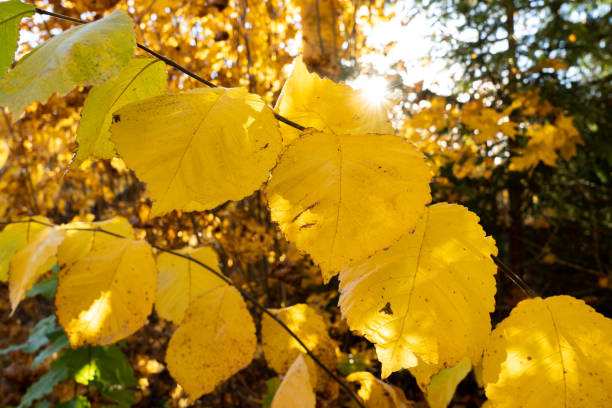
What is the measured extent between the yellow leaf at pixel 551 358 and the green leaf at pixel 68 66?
0.51m

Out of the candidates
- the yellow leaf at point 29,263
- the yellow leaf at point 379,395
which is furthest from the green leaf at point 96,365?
the yellow leaf at point 379,395

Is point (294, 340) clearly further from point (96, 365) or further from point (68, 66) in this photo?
point (96, 365)

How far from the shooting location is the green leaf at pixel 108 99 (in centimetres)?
47

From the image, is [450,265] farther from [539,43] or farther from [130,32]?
[539,43]

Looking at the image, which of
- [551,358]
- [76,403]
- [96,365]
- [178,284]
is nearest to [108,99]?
[178,284]

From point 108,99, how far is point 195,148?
188mm

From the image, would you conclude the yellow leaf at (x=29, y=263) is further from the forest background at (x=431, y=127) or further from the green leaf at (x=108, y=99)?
the forest background at (x=431, y=127)

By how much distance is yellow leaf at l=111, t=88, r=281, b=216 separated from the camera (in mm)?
359

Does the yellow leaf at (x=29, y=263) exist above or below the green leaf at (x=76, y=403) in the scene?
above

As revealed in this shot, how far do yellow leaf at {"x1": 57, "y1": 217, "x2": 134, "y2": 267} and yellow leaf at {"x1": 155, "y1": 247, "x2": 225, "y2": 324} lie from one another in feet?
0.37

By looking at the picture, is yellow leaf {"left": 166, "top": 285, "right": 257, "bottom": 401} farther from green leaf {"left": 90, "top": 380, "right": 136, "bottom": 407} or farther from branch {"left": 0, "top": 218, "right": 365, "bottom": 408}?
green leaf {"left": 90, "top": 380, "right": 136, "bottom": 407}

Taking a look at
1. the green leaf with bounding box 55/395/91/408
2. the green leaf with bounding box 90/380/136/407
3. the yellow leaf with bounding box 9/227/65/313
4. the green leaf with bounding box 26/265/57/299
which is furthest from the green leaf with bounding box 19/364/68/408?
the yellow leaf with bounding box 9/227/65/313

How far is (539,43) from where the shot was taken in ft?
11.0

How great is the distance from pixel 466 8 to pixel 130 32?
3.69 meters
